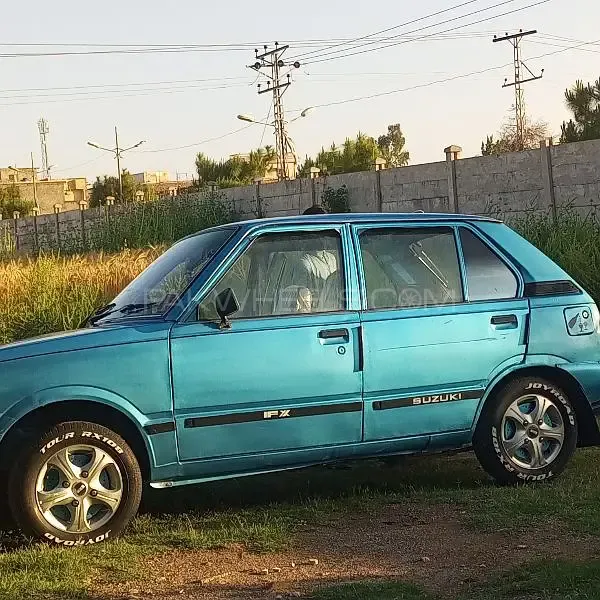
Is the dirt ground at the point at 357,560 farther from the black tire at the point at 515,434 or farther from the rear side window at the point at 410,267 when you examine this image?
the rear side window at the point at 410,267

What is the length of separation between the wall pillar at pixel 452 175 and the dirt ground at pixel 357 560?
16.8 meters

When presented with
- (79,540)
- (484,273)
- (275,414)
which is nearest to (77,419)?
(79,540)

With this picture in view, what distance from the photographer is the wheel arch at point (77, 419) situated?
556cm

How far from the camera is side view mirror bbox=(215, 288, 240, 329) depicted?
5.86m

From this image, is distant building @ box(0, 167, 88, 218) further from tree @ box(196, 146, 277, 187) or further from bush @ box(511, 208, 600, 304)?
bush @ box(511, 208, 600, 304)

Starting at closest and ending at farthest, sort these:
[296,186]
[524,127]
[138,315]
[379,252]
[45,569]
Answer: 1. [45,569]
2. [138,315]
3. [379,252]
4. [296,186]
5. [524,127]

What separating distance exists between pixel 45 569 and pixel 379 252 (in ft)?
8.84

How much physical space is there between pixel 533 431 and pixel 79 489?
2.81m

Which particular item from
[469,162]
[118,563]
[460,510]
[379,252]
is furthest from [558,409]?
[469,162]

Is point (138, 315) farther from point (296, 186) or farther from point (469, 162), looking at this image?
point (296, 186)

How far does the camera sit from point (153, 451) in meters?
5.72

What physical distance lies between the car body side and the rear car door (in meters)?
0.05

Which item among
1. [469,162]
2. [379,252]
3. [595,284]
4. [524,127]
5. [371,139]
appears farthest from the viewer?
[371,139]

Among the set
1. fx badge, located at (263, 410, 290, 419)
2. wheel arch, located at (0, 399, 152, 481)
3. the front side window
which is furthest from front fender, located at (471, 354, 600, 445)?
wheel arch, located at (0, 399, 152, 481)
